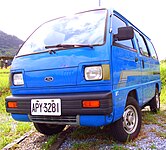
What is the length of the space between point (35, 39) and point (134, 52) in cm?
147

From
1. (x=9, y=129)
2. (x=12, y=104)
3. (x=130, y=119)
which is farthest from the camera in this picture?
(x=9, y=129)

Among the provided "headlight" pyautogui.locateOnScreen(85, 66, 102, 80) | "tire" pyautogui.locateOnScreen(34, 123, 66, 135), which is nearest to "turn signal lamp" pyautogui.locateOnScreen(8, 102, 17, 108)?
"tire" pyautogui.locateOnScreen(34, 123, 66, 135)

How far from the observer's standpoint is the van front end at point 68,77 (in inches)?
96.7

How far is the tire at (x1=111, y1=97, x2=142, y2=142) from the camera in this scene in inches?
110

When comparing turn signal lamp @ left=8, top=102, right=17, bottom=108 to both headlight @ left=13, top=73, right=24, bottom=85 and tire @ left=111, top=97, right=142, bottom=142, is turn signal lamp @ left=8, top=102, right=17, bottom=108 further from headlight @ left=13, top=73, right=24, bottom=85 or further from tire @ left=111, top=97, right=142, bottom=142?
tire @ left=111, top=97, right=142, bottom=142

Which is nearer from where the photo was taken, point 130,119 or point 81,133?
A: point 130,119

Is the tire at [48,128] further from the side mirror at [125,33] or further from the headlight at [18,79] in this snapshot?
the side mirror at [125,33]

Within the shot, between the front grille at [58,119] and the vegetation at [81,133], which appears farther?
the vegetation at [81,133]

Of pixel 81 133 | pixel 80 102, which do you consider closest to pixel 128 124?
pixel 81 133

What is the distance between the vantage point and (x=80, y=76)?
8.26 ft

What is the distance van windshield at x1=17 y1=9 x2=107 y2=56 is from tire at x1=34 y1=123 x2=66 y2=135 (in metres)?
1.09

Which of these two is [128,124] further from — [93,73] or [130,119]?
[93,73]

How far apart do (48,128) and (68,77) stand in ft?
4.23

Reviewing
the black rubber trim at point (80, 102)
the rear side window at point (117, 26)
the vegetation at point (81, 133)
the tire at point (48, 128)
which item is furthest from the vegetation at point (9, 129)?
the rear side window at point (117, 26)
